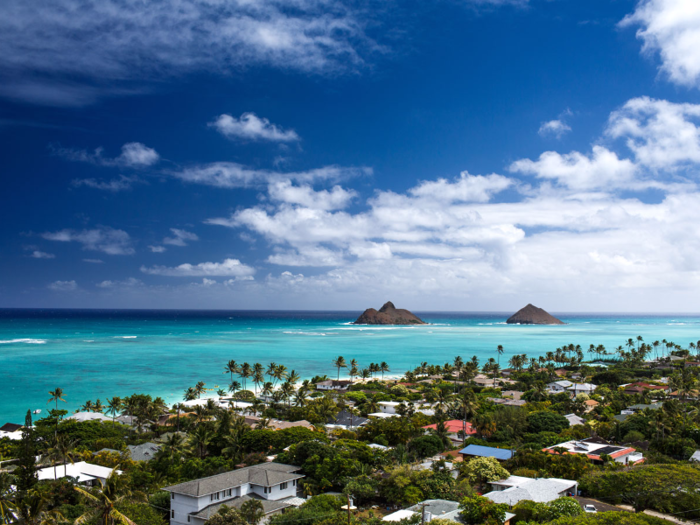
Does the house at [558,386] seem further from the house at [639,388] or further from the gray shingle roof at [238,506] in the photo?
the gray shingle roof at [238,506]

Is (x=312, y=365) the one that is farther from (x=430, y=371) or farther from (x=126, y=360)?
(x=126, y=360)

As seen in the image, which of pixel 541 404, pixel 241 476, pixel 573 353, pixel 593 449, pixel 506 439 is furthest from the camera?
pixel 573 353

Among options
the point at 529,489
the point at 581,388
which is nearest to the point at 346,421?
the point at 529,489

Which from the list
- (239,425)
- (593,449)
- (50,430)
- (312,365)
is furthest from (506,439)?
(312,365)

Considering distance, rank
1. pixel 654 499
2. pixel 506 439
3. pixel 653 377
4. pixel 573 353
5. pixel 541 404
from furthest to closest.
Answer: pixel 573 353
pixel 653 377
pixel 541 404
pixel 506 439
pixel 654 499

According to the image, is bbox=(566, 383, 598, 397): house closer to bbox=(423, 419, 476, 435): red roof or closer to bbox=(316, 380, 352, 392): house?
bbox=(423, 419, 476, 435): red roof

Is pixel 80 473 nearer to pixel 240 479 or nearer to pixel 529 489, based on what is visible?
pixel 240 479
